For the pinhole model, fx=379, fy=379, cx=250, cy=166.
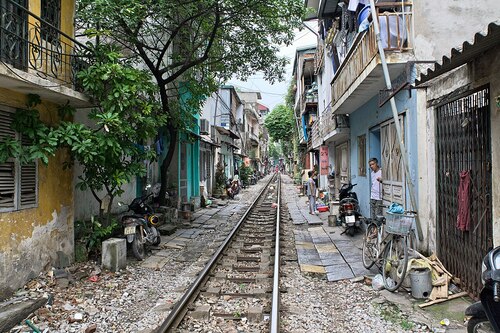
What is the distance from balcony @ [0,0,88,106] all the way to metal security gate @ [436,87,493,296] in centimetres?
576

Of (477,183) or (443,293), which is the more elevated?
(477,183)

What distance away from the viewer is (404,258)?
5184 mm

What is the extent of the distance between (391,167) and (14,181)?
710 cm

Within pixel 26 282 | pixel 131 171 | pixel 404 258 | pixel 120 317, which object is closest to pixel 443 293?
pixel 404 258

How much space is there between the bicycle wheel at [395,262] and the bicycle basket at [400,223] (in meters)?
0.12

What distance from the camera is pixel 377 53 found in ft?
21.7

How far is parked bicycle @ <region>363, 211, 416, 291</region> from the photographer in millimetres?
5344

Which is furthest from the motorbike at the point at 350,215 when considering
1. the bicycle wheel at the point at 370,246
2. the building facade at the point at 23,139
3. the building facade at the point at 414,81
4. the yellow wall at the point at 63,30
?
the yellow wall at the point at 63,30

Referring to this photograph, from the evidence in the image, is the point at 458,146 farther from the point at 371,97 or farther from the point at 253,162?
the point at 253,162

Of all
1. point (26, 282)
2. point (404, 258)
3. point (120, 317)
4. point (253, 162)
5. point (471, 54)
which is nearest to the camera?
point (471, 54)

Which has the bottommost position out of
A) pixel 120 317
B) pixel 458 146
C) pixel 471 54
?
pixel 120 317

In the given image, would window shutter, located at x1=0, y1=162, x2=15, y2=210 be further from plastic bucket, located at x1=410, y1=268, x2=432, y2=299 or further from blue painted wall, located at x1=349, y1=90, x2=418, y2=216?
blue painted wall, located at x1=349, y1=90, x2=418, y2=216

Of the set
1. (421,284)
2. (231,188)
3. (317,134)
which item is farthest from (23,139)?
(231,188)

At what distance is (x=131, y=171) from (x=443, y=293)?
532 cm
